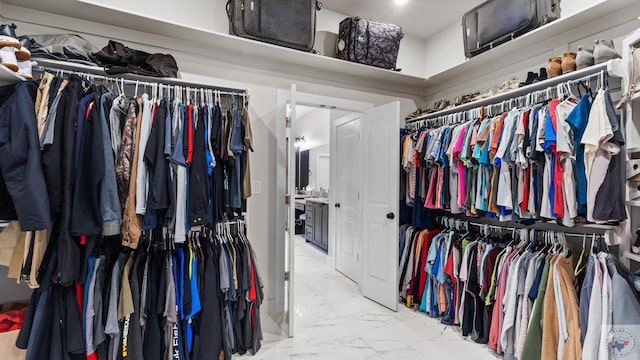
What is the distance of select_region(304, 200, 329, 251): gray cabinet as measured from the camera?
5.12 m

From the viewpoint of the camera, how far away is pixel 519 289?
2.11m

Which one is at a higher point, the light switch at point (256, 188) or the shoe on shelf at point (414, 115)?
the shoe on shelf at point (414, 115)

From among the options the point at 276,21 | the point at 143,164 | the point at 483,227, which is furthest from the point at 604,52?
the point at 143,164

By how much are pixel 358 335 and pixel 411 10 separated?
324 centimetres

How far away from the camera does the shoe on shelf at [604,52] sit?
178cm

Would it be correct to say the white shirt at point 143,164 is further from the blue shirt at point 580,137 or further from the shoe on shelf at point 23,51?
the blue shirt at point 580,137

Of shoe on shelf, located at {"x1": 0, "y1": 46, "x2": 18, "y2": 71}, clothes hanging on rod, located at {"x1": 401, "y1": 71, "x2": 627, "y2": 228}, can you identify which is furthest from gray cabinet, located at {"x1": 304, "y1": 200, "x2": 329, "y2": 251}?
shoe on shelf, located at {"x1": 0, "y1": 46, "x2": 18, "y2": 71}

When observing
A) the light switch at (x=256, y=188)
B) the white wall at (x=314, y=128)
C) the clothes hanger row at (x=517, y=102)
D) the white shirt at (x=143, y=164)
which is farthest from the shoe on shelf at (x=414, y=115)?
the white wall at (x=314, y=128)

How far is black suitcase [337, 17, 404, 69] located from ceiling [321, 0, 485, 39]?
8.2 inches

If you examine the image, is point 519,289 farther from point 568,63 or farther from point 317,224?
point 317,224

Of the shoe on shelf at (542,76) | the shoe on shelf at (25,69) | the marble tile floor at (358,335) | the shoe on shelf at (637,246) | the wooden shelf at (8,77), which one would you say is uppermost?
the shoe on shelf at (542,76)

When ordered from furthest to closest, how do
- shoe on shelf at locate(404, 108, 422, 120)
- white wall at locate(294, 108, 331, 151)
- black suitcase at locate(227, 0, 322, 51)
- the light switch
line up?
white wall at locate(294, 108, 331, 151)
shoe on shelf at locate(404, 108, 422, 120)
the light switch
black suitcase at locate(227, 0, 322, 51)

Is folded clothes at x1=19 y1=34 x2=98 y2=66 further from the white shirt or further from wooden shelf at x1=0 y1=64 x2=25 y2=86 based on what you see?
the white shirt

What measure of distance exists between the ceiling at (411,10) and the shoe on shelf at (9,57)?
2.50 meters
